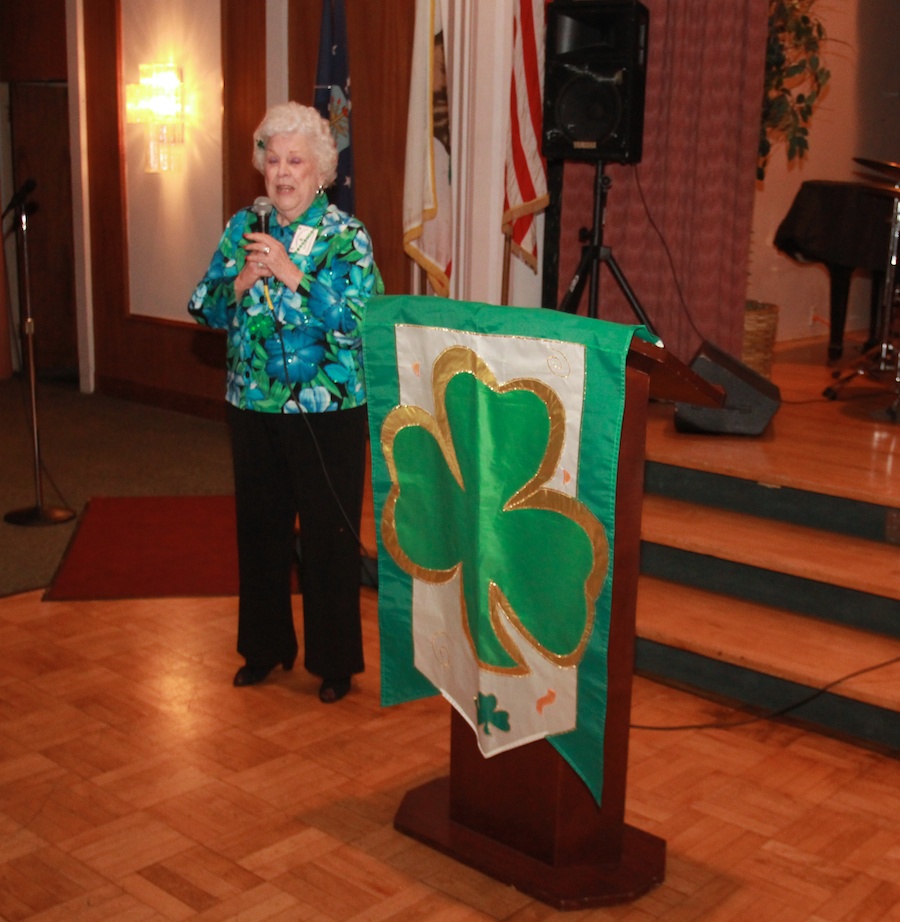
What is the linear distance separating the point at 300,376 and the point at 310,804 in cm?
105

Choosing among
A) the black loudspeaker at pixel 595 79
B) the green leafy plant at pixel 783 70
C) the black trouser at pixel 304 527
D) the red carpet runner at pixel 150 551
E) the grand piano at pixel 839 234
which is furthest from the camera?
the grand piano at pixel 839 234

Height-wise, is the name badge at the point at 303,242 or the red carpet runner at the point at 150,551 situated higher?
the name badge at the point at 303,242

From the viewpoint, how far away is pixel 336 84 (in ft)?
19.0

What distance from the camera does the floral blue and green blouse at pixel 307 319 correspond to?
306 cm

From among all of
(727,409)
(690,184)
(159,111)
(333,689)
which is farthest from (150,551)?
(159,111)

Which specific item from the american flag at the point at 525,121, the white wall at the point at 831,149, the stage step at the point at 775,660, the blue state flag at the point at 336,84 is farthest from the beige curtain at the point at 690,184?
the white wall at the point at 831,149

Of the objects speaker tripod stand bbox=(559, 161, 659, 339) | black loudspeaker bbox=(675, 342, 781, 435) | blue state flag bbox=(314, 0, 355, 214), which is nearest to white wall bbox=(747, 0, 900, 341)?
speaker tripod stand bbox=(559, 161, 659, 339)

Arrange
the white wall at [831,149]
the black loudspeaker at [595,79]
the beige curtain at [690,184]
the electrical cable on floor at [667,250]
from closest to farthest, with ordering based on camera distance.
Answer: the black loudspeaker at [595,79]
the beige curtain at [690,184]
the electrical cable on floor at [667,250]
the white wall at [831,149]

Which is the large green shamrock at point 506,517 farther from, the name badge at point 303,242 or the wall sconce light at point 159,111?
the wall sconce light at point 159,111

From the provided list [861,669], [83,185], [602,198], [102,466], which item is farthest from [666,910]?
[83,185]

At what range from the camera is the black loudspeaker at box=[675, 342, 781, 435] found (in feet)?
14.9

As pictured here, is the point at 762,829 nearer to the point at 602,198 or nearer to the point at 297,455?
the point at 297,455

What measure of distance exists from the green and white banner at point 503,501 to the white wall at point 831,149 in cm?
585

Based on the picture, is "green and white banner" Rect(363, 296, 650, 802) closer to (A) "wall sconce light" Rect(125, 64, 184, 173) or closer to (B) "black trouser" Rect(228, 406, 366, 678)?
(B) "black trouser" Rect(228, 406, 366, 678)
